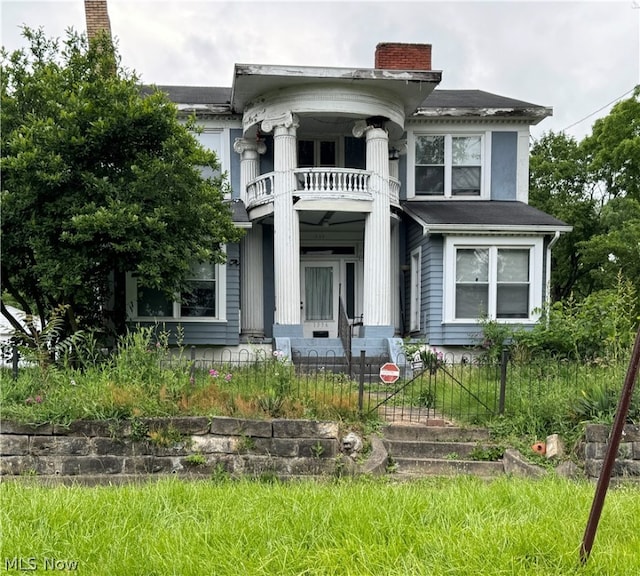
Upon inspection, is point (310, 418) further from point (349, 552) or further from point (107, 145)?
point (107, 145)

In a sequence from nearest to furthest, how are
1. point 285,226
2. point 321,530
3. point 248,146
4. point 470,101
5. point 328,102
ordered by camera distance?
point 321,530 → point 328,102 → point 285,226 → point 248,146 → point 470,101

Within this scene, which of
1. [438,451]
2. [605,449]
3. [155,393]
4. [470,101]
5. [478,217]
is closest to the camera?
[605,449]

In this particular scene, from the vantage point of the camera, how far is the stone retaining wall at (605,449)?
568 cm

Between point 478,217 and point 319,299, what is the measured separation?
4740mm

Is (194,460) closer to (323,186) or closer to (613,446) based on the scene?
(613,446)

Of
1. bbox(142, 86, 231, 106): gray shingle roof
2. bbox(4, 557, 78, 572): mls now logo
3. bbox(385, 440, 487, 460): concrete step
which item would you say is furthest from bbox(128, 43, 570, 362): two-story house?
bbox(4, 557, 78, 572): mls now logo

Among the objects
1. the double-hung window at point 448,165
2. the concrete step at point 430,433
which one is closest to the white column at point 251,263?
the double-hung window at point 448,165

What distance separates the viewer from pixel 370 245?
13.0m

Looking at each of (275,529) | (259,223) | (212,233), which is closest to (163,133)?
(212,233)

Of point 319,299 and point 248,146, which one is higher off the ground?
point 248,146

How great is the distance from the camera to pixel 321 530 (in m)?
3.79

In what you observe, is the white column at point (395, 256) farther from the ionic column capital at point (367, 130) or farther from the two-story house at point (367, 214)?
the ionic column capital at point (367, 130)

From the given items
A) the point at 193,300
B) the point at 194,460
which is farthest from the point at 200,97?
the point at 194,460

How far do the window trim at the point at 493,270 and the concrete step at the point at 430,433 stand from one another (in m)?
6.60
